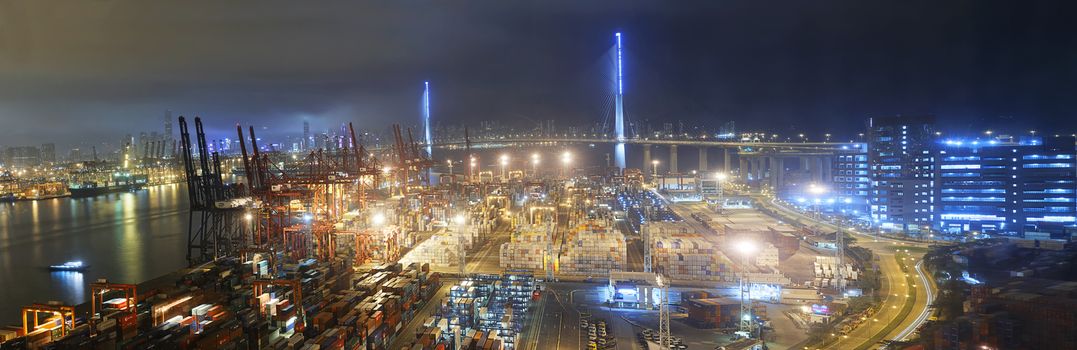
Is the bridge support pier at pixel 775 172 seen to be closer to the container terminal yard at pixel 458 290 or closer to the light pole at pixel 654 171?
the light pole at pixel 654 171

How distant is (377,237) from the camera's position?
33.4 ft

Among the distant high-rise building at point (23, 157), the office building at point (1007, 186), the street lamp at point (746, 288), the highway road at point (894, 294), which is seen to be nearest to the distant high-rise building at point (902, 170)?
the office building at point (1007, 186)

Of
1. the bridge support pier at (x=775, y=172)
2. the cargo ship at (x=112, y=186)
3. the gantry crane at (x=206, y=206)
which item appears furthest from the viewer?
the cargo ship at (x=112, y=186)

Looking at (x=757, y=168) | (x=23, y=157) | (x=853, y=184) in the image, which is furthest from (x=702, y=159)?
(x=23, y=157)

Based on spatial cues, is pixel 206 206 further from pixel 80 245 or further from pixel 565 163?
pixel 565 163

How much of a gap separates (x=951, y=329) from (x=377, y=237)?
8.67 metres

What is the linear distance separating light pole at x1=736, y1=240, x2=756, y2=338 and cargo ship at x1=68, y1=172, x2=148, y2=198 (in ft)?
110

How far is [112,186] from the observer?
A: 31188mm

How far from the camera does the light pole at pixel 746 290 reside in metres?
6.16

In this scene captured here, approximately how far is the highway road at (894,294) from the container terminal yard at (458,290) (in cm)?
16

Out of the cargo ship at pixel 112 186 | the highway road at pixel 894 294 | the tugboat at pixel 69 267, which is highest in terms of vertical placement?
the cargo ship at pixel 112 186

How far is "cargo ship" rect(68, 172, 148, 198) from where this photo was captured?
2847 centimetres

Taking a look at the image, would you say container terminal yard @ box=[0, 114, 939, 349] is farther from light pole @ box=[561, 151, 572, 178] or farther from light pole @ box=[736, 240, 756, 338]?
light pole @ box=[561, 151, 572, 178]

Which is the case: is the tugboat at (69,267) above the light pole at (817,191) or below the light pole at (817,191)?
below
